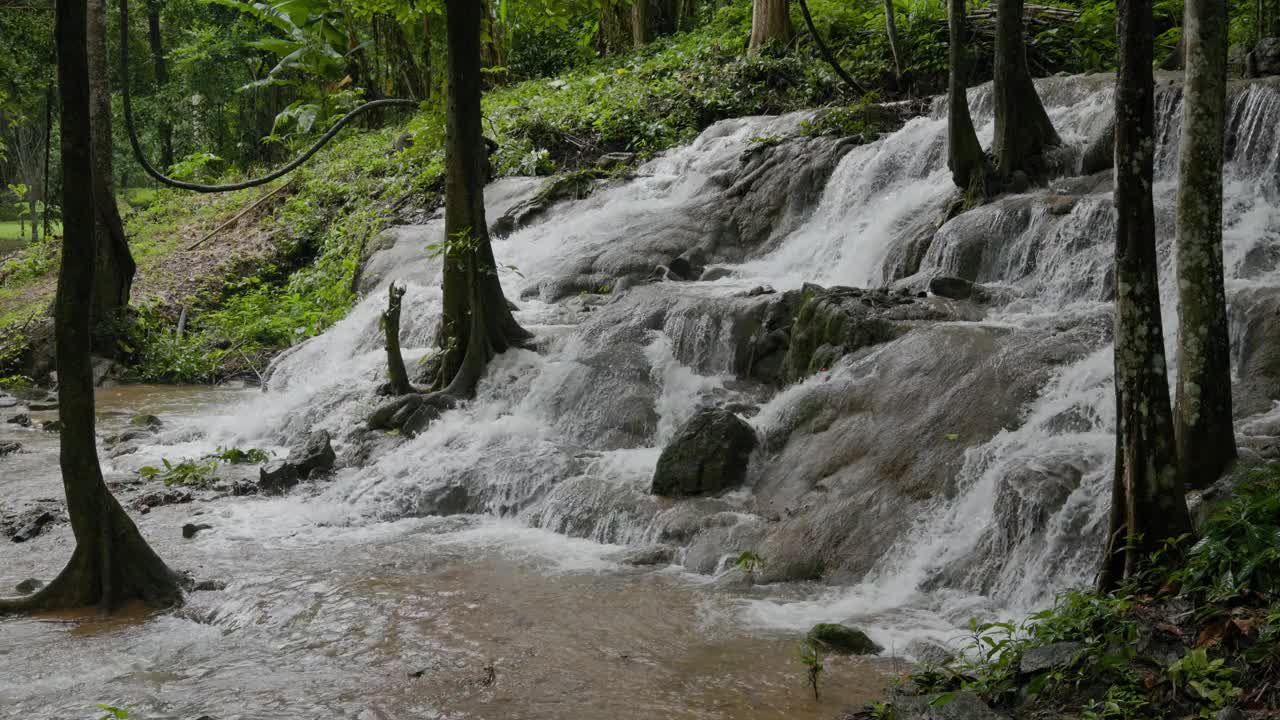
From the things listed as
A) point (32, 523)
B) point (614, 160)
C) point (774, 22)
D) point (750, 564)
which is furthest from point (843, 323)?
point (774, 22)

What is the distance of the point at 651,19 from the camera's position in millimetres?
28125

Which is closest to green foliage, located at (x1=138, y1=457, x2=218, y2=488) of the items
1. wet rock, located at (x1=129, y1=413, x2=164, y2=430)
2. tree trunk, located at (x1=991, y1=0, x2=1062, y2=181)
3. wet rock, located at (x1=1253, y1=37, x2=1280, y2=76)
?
wet rock, located at (x1=129, y1=413, x2=164, y2=430)

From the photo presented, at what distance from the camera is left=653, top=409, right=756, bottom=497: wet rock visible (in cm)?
912

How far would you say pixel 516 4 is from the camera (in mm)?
9906

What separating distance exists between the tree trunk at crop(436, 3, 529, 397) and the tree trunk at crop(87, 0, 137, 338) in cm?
739

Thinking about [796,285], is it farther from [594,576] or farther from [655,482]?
[594,576]

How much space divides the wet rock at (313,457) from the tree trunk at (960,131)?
794 centimetres

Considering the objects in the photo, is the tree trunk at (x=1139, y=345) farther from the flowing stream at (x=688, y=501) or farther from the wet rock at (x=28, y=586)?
the wet rock at (x=28, y=586)

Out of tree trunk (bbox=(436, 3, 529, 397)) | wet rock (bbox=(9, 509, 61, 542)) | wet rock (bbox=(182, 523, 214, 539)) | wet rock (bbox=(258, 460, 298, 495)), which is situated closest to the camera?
wet rock (bbox=(9, 509, 61, 542))

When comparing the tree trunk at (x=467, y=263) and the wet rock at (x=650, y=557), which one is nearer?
the wet rock at (x=650, y=557)

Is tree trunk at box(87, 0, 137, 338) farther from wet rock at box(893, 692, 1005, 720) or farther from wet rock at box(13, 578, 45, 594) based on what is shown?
wet rock at box(893, 692, 1005, 720)

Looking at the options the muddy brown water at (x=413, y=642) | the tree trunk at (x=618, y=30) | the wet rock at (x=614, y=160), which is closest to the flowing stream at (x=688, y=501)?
the muddy brown water at (x=413, y=642)

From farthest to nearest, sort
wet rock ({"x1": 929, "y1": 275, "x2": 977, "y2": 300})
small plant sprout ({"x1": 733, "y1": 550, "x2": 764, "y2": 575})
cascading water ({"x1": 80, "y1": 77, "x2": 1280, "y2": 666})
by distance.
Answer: wet rock ({"x1": 929, "y1": 275, "x2": 977, "y2": 300}), small plant sprout ({"x1": 733, "y1": 550, "x2": 764, "y2": 575}), cascading water ({"x1": 80, "y1": 77, "x2": 1280, "y2": 666})

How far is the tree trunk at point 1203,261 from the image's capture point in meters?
6.09
